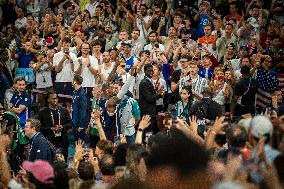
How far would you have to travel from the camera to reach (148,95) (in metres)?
15.3

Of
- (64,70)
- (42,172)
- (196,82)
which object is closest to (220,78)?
(196,82)

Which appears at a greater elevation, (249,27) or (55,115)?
(249,27)

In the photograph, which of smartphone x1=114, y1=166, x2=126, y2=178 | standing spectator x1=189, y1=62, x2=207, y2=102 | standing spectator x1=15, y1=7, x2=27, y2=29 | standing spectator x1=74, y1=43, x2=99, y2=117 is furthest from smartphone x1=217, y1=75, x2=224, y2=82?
standing spectator x1=15, y1=7, x2=27, y2=29

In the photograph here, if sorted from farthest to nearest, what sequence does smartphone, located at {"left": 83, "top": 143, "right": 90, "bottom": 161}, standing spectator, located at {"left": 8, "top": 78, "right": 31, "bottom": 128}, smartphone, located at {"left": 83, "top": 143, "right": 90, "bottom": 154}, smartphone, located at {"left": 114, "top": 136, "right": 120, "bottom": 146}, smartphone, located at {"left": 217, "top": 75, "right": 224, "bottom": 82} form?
smartphone, located at {"left": 217, "top": 75, "right": 224, "bottom": 82} → standing spectator, located at {"left": 8, "top": 78, "right": 31, "bottom": 128} → smartphone, located at {"left": 83, "top": 143, "right": 90, "bottom": 154} → smartphone, located at {"left": 114, "top": 136, "right": 120, "bottom": 146} → smartphone, located at {"left": 83, "top": 143, "right": 90, "bottom": 161}

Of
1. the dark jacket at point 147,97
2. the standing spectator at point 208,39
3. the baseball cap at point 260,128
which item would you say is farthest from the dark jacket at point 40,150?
the standing spectator at point 208,39

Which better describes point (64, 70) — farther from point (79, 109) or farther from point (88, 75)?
point (79, 109)

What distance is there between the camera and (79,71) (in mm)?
16672

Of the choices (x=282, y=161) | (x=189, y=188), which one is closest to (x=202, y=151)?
(x=189, y=188)

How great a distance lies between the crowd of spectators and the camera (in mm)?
8461

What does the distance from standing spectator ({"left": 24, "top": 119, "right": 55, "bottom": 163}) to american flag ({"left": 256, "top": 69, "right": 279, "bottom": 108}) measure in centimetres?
531

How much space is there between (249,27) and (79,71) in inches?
181

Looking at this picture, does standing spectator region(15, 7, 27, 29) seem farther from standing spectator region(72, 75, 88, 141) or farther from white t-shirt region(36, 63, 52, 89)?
standing spectator region(72, 75, 88, 141)

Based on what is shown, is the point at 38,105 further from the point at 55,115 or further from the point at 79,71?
the point at 55,115

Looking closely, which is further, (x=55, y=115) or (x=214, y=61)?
(x=214, y=61)
